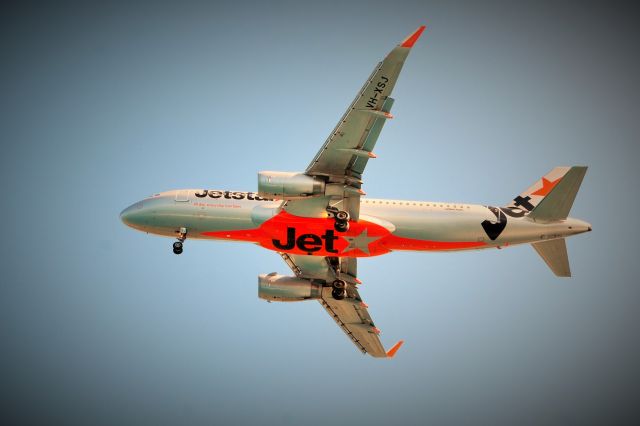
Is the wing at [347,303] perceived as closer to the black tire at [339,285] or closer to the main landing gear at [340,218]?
the black tire at [339,285]

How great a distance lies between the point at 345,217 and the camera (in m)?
38.5

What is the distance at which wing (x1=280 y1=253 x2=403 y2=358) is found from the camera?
4622cm

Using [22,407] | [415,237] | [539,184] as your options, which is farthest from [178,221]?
[22,407]

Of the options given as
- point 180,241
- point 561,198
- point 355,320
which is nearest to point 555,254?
point 561,198

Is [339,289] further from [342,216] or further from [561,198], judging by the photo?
[561,198]

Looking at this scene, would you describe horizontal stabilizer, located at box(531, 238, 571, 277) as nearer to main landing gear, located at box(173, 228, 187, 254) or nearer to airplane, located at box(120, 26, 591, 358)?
airplane, located at box(120, 26, 591, 358)

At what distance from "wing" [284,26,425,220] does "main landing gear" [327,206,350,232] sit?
13.0 inches

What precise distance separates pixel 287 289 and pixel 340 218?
35.6ft

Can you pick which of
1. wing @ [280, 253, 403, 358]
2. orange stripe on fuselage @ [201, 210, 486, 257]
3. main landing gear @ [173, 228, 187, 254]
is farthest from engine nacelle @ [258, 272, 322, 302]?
main landing gear @ [173, 228, 187, 254]

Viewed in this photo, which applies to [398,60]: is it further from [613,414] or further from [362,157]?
[613,414]

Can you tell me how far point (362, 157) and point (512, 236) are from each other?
1240cm

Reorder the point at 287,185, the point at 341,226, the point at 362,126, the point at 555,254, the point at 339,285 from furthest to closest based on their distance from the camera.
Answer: the point at 339,285, the point at 555,254, the point at 341,226, the point at 287,185, the point at 362,126

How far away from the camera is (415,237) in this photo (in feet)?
133

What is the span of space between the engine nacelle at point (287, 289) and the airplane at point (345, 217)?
2638 millimetres
